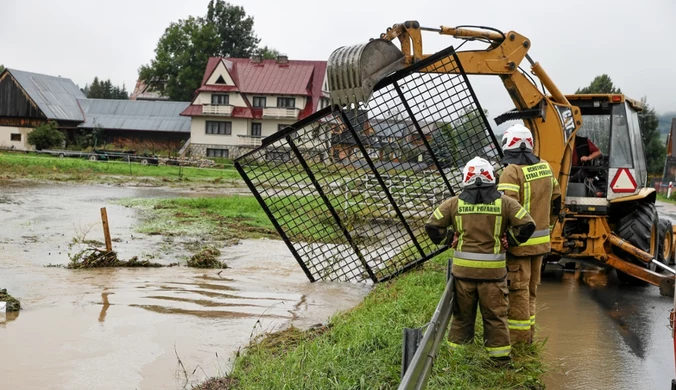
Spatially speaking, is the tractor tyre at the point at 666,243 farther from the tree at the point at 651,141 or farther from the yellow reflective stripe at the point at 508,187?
the tree at the point at 651,141

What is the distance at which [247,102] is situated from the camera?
62625 millimetres

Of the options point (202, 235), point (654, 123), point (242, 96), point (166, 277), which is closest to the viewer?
point (166, 277)

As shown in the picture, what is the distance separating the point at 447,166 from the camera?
10.6 metres

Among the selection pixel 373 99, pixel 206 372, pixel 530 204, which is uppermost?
pixel 373 99

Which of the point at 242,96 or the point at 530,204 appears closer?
the point at 530,204

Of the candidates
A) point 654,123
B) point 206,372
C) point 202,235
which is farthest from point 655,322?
point 654,123

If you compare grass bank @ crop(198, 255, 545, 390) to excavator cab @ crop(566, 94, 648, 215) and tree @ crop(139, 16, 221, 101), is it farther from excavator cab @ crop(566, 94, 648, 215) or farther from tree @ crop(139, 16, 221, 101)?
tree @ crop(139, 16, 221, 101)

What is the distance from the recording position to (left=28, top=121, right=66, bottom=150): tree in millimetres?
57781

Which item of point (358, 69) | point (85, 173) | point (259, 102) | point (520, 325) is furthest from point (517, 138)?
point (259, 102)

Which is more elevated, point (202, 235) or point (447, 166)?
point (447, 166)

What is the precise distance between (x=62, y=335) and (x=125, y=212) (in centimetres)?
1358

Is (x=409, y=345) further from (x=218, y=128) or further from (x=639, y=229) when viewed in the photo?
(x=218, y=128)

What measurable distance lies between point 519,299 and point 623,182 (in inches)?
217

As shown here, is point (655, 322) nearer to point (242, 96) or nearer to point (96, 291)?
point (96, 291)
